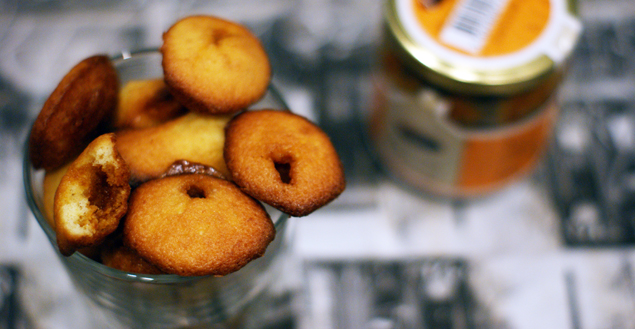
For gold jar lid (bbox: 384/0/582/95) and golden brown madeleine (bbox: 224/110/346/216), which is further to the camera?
gold jar lid (bbox: 384/0/582/95)

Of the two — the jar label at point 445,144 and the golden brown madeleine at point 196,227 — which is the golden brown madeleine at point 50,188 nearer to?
the golden brown madeleine at point 196,227

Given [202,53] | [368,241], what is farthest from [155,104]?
[368,241]

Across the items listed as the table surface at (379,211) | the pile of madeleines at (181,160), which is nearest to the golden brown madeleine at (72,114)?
the pile of madeleines at (181,160)

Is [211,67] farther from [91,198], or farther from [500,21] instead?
[500,21]

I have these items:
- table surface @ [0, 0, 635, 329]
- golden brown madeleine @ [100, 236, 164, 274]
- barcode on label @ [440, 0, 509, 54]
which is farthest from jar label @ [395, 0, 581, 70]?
golden brown madeleine @ [100, 236, 164, 274]

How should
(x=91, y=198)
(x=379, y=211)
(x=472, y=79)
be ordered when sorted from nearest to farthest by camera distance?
(x=91, y=198) → (x=472, y=79) → (x=379, y=211)

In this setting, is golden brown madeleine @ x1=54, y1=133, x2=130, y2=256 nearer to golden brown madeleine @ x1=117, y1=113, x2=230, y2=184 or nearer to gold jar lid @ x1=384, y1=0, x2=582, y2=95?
golden brown madeleine @ x1=117, y1=113, x2=230, y2=184

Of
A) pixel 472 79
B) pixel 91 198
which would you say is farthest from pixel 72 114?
pixel 472 79

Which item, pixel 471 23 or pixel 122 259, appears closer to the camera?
pixel 122 259
